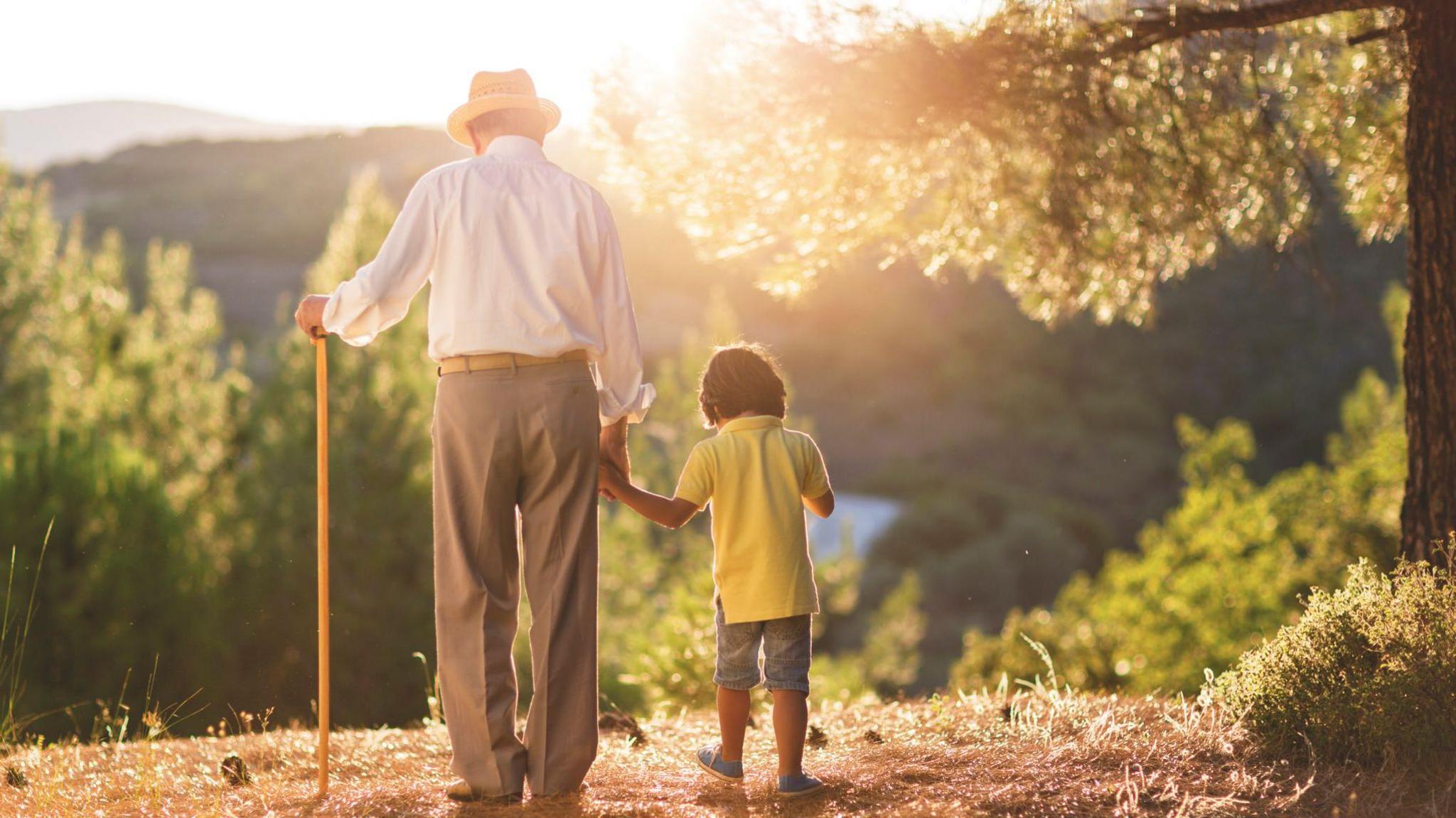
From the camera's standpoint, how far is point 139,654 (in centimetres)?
1066

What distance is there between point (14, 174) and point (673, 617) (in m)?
17.4

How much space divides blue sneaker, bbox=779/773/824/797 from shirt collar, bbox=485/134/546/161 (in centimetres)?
165

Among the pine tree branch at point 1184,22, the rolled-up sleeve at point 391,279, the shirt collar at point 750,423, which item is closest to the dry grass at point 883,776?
the shirt collar at point 750,423

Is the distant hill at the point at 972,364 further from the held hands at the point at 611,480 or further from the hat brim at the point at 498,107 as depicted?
the held hands at the point at 611,480

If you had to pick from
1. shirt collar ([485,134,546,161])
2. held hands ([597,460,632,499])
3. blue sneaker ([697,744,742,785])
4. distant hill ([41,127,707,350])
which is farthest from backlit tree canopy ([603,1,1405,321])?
distant hill ([41,127,707,350])

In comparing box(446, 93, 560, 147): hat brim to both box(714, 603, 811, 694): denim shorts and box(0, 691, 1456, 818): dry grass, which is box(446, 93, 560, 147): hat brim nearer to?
box(714, 603, 811, 694): denim shorts

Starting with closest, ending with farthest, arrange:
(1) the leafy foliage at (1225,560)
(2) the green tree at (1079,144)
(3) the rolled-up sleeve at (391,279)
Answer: (3) the rolled-up sleeve at (391,279) < (2) the green tree at (1079,144) < (1) the leafy foliage at (1225,560)

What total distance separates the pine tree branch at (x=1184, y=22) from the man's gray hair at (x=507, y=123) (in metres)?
2.45

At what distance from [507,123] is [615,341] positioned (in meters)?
0.61

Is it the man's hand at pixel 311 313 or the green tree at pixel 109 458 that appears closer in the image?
the man's hand at pixel 311 313

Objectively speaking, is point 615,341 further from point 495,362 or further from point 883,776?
point 883,776

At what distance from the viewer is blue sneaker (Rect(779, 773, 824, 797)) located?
3184mm

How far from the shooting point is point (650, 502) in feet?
10.7

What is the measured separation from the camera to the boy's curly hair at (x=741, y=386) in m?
3.31
